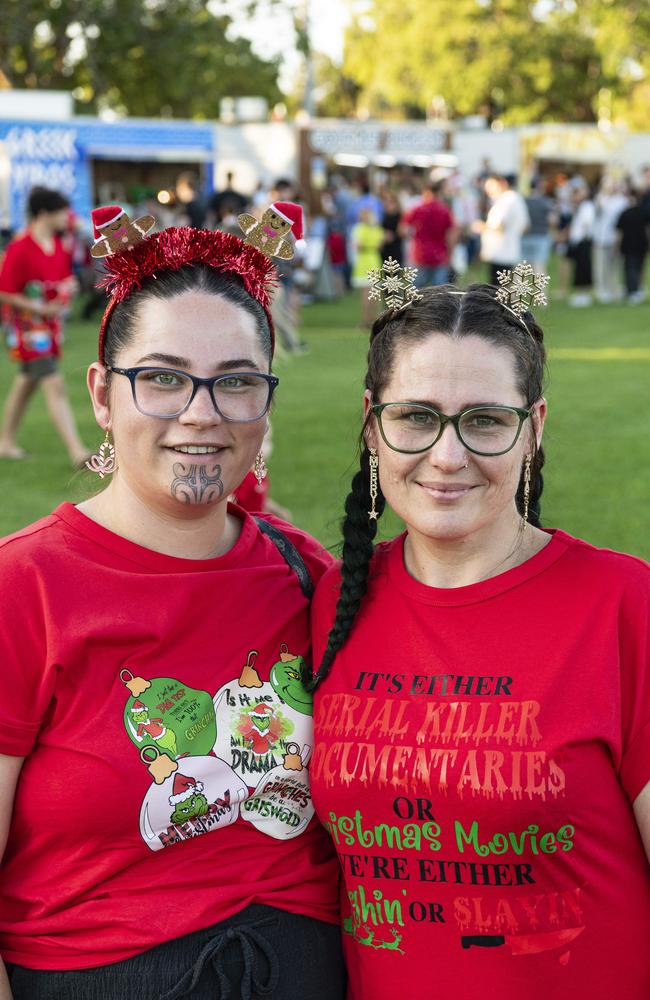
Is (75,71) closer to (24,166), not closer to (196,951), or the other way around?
(24,166)

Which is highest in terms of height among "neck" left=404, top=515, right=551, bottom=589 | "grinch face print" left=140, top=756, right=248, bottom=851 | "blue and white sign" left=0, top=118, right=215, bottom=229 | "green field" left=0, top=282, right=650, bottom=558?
"blue and white sign" left=0, top=118, right=215, bottom=229

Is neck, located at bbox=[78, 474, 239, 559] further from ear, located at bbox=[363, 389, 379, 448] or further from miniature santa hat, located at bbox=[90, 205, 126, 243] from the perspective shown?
miniature santa hat, located at bbox=[90, 205, 126, 243]

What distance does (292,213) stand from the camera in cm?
280

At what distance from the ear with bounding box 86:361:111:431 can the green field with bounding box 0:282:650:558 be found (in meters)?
0.35

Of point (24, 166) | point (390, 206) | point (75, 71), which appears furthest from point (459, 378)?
point (75, 71)

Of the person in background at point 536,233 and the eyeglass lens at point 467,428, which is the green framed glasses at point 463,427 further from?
the person in background at point 536,233

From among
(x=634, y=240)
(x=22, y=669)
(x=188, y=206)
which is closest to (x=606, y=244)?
(x=634, y=240)

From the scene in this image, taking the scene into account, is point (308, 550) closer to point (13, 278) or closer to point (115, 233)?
point (115, 233)

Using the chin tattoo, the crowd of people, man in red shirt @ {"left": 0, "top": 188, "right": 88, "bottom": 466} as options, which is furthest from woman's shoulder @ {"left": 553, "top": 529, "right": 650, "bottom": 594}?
the crowd of people

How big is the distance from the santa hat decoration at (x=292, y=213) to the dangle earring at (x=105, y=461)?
2.09 feet

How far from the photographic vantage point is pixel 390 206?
21.8 meters

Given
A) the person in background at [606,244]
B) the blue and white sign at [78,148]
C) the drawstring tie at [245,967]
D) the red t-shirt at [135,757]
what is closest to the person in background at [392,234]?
the person in background at [606,244]

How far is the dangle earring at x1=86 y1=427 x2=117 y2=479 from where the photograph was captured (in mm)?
2670

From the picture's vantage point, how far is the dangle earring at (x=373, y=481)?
260 cm
